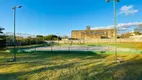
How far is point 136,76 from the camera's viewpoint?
24.8 ft

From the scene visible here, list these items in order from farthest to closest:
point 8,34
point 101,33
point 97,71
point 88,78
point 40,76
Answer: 1. point 101,33
2. point 8,34
3. point 97,71
4. point 40,76
5. point 88,78

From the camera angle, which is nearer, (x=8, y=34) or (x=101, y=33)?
(x=8, y=34)

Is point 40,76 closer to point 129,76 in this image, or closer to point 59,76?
point 59,76

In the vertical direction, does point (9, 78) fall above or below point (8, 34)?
below

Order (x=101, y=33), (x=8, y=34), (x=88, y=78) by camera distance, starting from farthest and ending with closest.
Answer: (x=101, y=33) < (x=8, y=34) < (x=88, y=78)

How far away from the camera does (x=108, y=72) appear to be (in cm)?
806

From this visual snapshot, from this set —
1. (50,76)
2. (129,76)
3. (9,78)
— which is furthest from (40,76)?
(129,76)

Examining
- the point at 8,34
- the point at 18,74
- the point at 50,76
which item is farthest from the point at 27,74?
the point at 8,34

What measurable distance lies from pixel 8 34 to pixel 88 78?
23.3 meters

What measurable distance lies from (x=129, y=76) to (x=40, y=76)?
15.0ft

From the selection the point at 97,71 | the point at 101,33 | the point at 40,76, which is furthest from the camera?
the point at 101,33

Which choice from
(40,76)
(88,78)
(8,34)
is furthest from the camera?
(8,34)

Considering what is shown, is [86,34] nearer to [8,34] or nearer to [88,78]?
[8,34]

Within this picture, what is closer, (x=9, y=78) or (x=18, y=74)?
(x=9, y=78)
